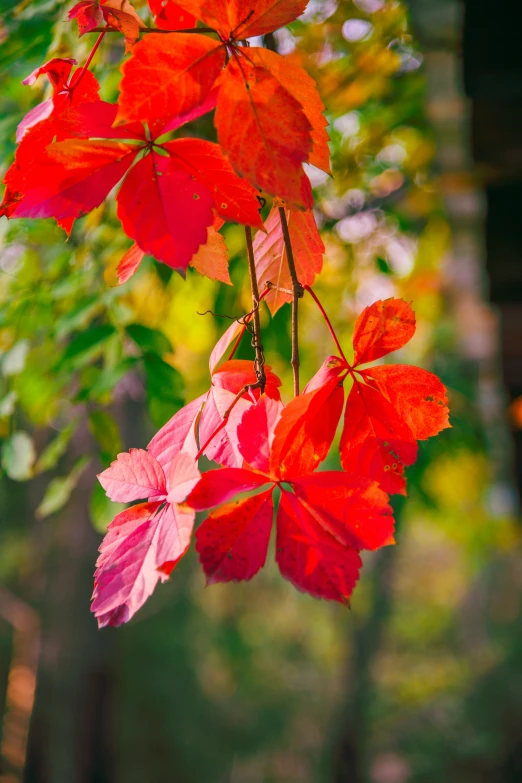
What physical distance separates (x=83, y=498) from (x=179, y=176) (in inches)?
146

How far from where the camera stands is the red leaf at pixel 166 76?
372mm

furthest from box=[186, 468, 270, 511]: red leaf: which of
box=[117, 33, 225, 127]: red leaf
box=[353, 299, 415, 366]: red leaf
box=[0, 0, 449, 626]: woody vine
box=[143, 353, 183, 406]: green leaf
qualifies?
box=[143, 353, 183, 406]: green leaf

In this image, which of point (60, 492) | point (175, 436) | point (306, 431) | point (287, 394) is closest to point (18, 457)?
point (60, 492)

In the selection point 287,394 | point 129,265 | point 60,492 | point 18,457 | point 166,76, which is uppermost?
point 166,76

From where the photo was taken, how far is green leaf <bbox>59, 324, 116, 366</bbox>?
936mm

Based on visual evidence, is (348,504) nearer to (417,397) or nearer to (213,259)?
(417,397)

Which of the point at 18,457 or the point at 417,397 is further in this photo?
the point at 18,457

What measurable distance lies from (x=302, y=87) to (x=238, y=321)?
0.60ft

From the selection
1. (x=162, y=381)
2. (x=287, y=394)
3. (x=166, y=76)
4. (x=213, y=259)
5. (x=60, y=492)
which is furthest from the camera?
(x=287, y=394)

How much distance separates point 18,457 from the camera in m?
0.98

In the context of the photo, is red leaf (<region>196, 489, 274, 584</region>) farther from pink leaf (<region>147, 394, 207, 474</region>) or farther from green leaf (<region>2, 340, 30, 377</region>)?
green leaf (<region>2, 340, 30, 377</region>)

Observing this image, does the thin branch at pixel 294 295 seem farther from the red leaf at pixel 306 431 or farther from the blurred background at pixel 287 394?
the blurred background at pixel 287 394

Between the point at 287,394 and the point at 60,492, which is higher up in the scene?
the point at 60,492

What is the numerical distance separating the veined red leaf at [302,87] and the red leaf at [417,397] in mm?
178
